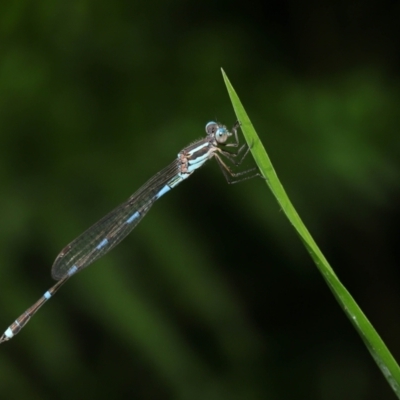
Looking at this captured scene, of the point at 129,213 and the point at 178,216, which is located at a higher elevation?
the point at 129,213

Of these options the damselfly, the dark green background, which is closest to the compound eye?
the damselfly

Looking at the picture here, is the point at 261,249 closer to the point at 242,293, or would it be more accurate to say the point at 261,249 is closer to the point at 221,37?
the point at 242,293

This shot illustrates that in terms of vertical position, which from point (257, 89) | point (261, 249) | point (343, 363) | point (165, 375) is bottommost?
point (343, 363)

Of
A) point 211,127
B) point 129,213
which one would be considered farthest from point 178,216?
point 211,127

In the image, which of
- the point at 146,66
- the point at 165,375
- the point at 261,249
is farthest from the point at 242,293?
the point at 146,66

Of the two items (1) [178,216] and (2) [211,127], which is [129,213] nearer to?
(1) [178,216]

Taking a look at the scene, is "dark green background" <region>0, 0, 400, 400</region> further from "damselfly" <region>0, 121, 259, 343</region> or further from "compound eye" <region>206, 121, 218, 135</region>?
"compound eye" <region>206, 121, 218, 135</region>
